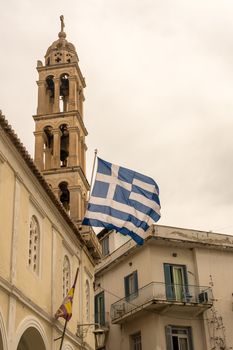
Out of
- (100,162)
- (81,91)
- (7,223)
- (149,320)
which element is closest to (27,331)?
(7,223)

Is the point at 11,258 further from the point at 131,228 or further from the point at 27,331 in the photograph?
the point at 131,228

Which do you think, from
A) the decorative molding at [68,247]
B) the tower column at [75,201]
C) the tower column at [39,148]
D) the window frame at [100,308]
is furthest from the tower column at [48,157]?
the window frame at [100,308]

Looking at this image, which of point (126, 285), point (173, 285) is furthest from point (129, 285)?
point (173, 285)

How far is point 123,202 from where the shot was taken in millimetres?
18484

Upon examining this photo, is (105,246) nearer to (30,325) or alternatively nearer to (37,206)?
(37,206)

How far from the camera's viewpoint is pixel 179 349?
1100 inches

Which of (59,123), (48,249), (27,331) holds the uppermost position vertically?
(59,123)

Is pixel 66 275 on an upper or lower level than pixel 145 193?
lower

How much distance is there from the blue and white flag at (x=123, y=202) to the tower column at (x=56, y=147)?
893 centimetres

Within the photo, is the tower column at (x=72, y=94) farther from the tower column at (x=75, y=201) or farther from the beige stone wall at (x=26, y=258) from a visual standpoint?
the beige stone wall at (x=26, y=258)

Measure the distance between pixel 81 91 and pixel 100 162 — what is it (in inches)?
528

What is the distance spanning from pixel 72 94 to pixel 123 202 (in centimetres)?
1209

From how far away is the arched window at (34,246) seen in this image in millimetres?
16747

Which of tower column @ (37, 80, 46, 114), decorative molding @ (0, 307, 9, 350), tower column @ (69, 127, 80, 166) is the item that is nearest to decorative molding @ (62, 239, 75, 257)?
tower column @ (69, 127, 80, 166)
